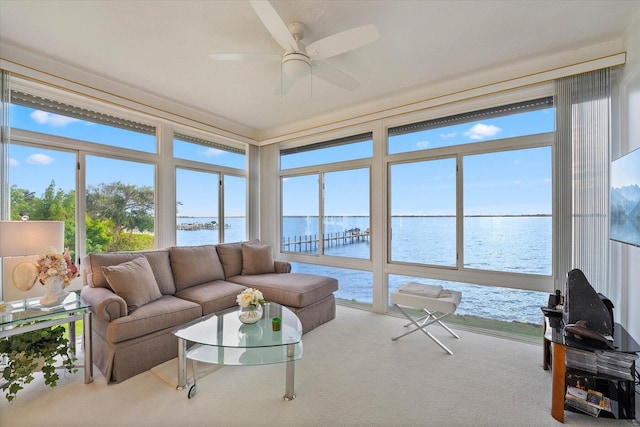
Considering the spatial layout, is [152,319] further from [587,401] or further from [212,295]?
[587,401]

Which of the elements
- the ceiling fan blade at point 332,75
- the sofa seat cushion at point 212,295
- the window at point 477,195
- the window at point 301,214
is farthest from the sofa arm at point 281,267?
the ceiling fan blade at point 332,75

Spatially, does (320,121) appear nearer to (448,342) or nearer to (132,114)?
(132,114)

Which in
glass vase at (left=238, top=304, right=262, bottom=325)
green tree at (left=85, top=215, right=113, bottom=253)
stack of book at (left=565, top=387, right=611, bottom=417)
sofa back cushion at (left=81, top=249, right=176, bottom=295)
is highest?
green tree at (left=85, top=215, right=113, bottom=253)

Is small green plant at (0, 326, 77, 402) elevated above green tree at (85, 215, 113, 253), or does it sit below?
below

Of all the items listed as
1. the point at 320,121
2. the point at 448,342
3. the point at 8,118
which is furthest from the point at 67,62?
the point at 448,342

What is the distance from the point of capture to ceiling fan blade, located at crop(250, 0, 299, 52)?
1.63 m

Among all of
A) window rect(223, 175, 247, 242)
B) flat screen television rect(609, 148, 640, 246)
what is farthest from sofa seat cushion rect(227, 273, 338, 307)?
flat screen television rect(609, 148, 640, 246)

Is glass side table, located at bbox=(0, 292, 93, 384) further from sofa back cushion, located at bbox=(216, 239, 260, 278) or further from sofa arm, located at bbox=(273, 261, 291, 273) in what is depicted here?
sofa arm, located at bbox=(273, 261, 291, 273)

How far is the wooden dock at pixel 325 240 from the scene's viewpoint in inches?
166

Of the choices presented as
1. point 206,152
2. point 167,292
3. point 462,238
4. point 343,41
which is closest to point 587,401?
point 462,238

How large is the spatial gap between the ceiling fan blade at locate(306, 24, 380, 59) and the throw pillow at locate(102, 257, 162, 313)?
2.49 meters

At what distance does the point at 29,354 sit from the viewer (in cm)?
→ 198

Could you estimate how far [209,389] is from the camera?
2.12 meters

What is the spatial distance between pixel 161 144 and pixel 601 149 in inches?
189
